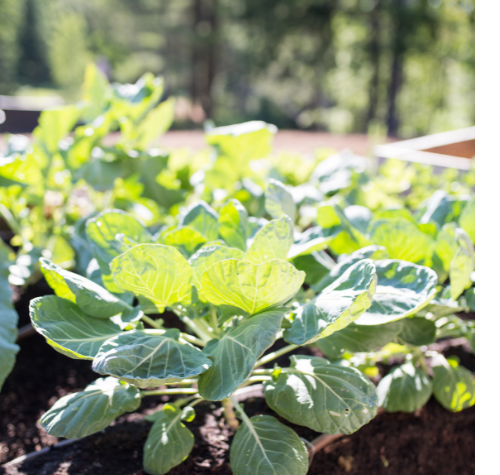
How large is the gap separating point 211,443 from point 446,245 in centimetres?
78

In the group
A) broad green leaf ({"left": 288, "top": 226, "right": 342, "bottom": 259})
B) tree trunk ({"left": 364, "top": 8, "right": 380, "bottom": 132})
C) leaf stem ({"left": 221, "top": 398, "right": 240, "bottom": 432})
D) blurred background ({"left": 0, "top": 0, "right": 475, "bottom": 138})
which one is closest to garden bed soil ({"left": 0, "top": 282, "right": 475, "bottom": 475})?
leaf stem ({"left": 221, "top": 398, "right": 240, "bottom": 432})

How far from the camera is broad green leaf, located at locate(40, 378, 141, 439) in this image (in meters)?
0.81

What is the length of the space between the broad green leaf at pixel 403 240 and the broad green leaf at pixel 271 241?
35 cm

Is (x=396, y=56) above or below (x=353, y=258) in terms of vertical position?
above

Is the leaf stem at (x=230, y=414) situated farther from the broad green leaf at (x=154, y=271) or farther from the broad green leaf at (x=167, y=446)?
the broad green leaf at (x=154, y=271)

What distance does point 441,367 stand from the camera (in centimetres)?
121

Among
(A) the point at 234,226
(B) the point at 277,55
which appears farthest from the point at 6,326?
(B) the point at 277,55

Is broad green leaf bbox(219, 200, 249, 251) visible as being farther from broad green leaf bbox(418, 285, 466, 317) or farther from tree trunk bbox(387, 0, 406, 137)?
tree trunk bbox(387, 0, 406, 137)

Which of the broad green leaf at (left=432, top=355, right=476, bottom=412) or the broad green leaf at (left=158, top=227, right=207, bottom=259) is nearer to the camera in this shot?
the broad green leaf at (left=158, top=227, right=207, bottom=259)

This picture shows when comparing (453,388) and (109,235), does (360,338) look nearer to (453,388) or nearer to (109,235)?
(453,388)

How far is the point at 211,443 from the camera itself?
1.06 metres

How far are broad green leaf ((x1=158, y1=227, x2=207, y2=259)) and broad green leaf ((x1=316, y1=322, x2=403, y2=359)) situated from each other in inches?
15.2
